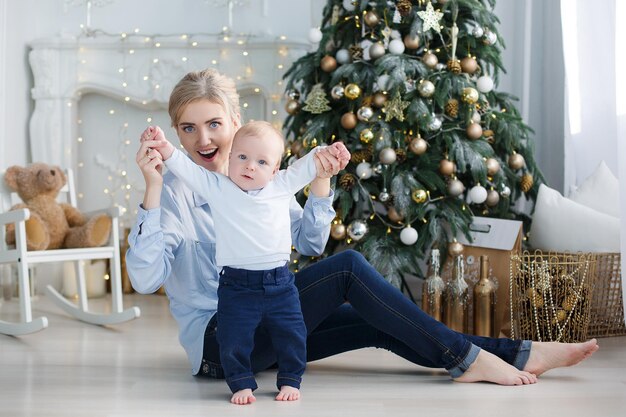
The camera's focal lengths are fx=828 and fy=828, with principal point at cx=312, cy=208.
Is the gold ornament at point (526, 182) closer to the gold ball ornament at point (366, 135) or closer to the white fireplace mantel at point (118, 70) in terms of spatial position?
the gold ball ornament at point (366, 135)

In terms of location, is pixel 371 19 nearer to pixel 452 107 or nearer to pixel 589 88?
pixel 452 107

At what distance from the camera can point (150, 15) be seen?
4.72 m

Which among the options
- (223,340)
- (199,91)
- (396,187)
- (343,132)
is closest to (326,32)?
(343,132)

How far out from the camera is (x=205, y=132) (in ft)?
7.35

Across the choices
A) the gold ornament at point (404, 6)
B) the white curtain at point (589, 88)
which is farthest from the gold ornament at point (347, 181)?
the white curtain at point (589, 88)

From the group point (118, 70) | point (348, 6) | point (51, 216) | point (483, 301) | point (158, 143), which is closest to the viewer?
point (158, 143)

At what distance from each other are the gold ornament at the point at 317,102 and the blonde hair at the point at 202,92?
1178 mm

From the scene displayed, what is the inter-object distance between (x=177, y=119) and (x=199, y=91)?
0.10 m

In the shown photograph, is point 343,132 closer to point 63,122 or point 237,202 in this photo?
point 237,202

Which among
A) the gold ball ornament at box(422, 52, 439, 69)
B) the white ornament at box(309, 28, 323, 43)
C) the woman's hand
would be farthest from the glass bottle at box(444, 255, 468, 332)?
the woman's hand

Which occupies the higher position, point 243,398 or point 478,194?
point 478,194

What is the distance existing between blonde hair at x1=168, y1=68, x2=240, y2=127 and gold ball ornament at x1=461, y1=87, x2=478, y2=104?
130 centimetres

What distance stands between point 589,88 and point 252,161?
2.16 m

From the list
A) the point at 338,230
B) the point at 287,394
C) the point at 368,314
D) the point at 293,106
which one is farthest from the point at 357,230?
the point at 287,394
